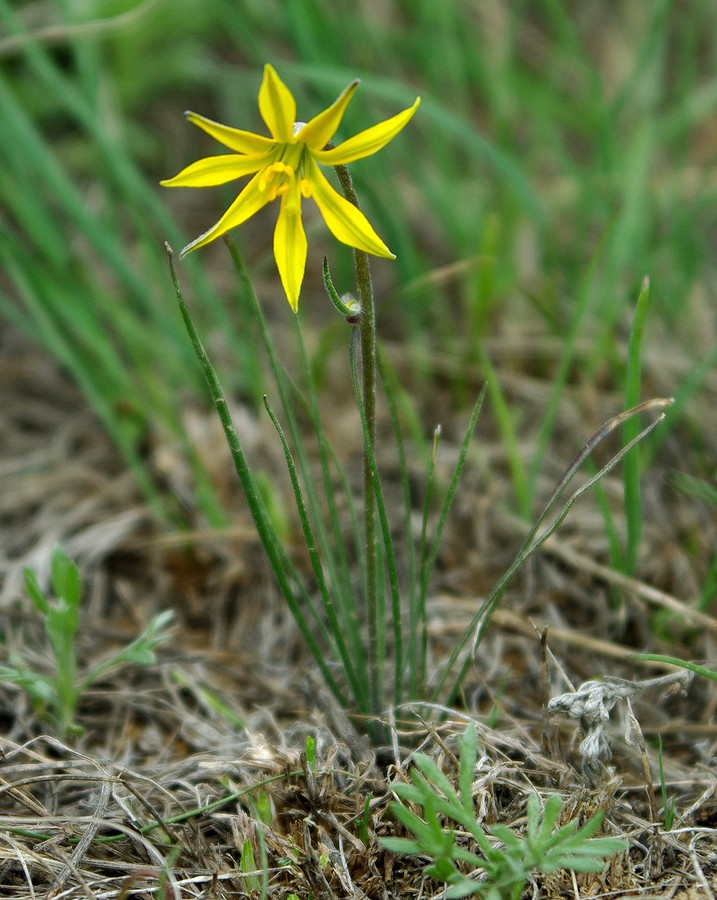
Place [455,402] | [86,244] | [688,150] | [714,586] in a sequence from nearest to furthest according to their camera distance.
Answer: [714,586], [455,402], [86,244], [688,150]

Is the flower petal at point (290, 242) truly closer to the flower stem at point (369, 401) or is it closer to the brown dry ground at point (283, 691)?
the flower stem at point (369, 401)

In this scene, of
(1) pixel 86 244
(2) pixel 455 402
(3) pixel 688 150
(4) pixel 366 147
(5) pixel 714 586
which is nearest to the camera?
(4) pixel 366 147

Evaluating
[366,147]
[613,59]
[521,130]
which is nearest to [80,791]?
[366,147]

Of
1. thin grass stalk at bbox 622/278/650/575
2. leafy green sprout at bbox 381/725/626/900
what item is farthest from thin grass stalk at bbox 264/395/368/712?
thin grass stalk at bbox 622/278/650/575

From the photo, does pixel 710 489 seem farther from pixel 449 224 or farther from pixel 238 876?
pixel 238 876

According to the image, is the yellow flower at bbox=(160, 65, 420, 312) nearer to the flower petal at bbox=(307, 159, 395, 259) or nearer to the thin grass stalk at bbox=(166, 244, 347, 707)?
the flower petal at bbox=(307, 159, 395, 259)

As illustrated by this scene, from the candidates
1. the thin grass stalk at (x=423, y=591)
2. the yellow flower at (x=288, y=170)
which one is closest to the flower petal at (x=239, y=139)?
the yellow flower at (x=288, y=170)

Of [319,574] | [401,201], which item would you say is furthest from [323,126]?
[401,201]
